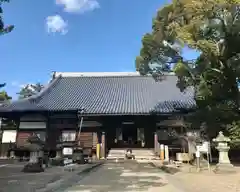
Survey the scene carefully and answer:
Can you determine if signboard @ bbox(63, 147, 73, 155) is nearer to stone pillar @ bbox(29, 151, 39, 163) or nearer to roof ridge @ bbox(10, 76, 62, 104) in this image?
stone pillar @ bbox(29, 151, 39, 163)

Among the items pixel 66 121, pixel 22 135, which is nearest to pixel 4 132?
pixel 22 135

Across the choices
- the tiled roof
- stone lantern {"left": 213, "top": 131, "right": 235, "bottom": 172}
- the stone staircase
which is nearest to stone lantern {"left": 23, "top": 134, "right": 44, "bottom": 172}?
stone lantern {"left": 213, "top": 131, "right": 235, "bottom": 172}

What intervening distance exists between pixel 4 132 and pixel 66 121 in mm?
6798

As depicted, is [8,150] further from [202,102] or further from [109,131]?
[202,102]

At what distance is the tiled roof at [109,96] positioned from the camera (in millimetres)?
21797

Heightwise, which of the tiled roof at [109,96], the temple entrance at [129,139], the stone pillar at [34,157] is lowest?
the stone pillar at [34,157]

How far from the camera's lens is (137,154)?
20.8 metres

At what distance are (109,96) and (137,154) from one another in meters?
6.77

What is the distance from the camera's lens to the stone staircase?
19.7 meters

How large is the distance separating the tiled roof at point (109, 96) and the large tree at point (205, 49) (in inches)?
200

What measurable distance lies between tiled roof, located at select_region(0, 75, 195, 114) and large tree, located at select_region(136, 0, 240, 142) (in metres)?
5.07

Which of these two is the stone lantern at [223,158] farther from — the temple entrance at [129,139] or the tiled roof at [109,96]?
the temple entrance at [129,139]

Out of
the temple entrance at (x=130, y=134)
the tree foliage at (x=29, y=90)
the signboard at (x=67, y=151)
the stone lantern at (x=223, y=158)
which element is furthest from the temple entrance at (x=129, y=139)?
the tree foliage at (x=29, y=90)

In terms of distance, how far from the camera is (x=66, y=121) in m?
22.8
